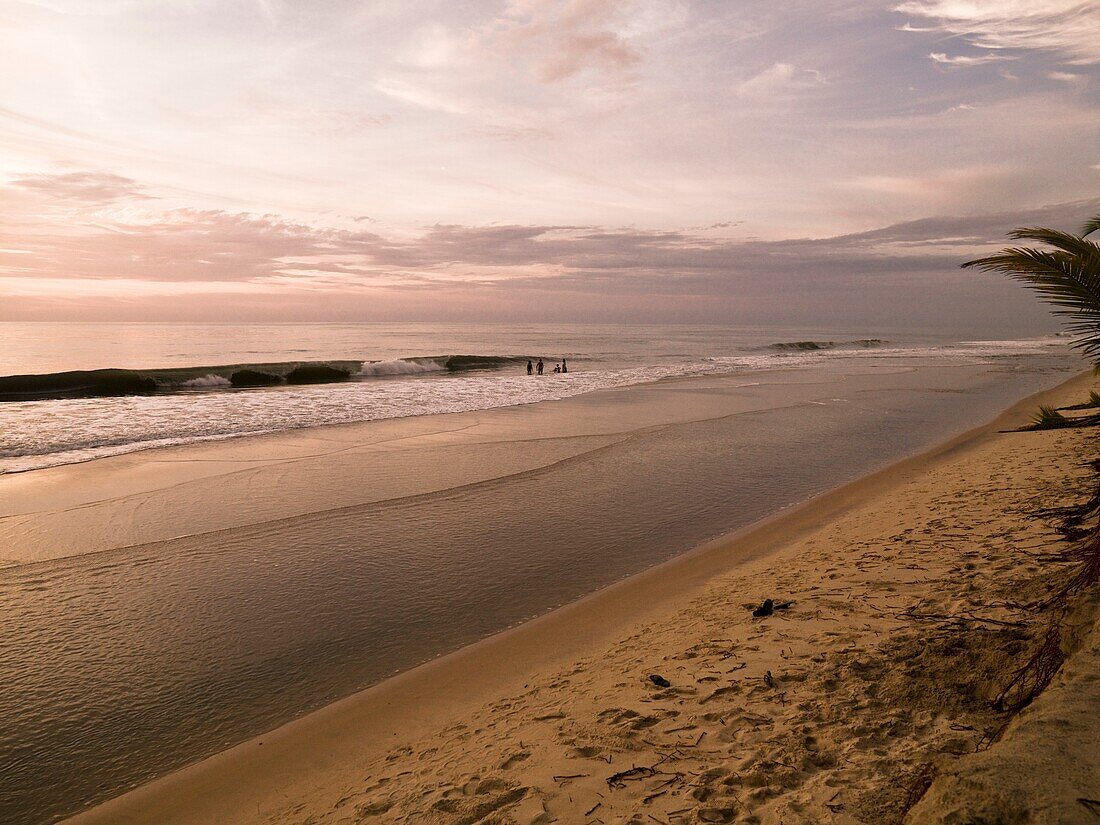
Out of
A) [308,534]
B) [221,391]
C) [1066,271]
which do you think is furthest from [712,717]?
[221,391]

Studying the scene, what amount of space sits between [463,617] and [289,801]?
8.43ft

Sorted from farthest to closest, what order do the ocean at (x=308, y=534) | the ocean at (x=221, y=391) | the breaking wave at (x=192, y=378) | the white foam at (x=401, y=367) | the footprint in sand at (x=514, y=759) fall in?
the white foam at (x=401, y=367) → the breaking wave at (x=192, y=378) → the ocean at (x=221, y=391) → the ocean at (x=308, y=534) → the footprint in sand at (x=514, y=759)

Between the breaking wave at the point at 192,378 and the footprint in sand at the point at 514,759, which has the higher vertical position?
the breaking wave at the point at 192,378

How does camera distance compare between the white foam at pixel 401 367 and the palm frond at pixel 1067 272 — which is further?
the white foam at pixel 401 367

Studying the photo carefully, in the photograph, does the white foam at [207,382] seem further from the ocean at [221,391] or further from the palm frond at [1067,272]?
the palm frond at [1067,272]

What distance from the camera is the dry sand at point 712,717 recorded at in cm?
283

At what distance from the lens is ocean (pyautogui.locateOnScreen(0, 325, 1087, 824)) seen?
487 cm

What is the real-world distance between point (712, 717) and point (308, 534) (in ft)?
22.2

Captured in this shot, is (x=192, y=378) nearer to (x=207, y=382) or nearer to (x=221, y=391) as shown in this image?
(x=207, y=382)

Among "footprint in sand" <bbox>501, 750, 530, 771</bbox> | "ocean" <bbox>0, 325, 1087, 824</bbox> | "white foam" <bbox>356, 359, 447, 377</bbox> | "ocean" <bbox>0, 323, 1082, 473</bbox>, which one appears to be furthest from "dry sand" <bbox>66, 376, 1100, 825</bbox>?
"white foam" <bbox>356, 359, 447, 377</bbox>

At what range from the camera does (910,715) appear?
129 inches

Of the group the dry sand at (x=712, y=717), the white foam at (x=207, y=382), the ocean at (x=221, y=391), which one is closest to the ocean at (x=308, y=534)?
the ocean at (x=221, y=391)

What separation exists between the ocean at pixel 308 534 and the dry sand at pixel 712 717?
19.3 inches

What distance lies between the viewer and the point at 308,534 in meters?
8.70
